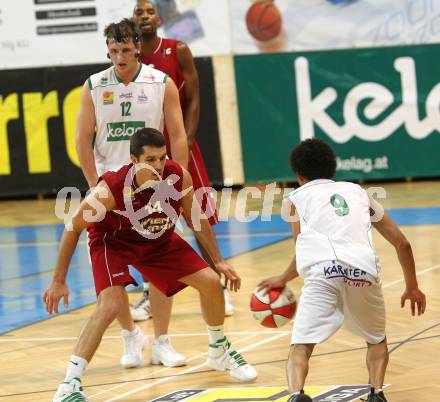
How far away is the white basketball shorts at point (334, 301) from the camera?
548cm

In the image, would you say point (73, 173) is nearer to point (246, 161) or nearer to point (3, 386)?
point (246, 161)

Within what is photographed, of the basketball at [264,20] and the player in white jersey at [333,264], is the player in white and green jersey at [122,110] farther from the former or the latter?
the basketball at [264,20]

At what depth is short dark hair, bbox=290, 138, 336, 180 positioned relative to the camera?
18.7 feet

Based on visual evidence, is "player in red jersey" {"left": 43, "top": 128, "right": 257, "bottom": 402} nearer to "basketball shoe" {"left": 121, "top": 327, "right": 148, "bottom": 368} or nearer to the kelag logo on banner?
"basketball shoe" {"left": 121, "top": 327, "right": 148, "bottom": 368}

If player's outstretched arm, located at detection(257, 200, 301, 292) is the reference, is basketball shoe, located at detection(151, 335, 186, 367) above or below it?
below

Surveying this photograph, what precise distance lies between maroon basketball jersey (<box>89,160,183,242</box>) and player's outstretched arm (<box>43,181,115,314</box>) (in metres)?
0.07

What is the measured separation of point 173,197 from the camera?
6.53 meters

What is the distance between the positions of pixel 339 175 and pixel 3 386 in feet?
28.9

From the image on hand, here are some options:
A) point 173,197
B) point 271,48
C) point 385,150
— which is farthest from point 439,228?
point 173,197

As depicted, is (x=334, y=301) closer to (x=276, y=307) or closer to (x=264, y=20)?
(x=276, y=307)

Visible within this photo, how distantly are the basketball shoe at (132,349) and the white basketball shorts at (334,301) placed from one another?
1.80m

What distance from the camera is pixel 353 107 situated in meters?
14.7

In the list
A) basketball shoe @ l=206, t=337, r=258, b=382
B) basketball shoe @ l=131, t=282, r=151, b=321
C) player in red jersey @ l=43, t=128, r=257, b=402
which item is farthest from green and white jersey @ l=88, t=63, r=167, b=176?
basketball shoe @ l=206, t=337, r=258, b=382

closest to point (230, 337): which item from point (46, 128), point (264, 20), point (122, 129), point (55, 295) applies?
point (122, 129)
